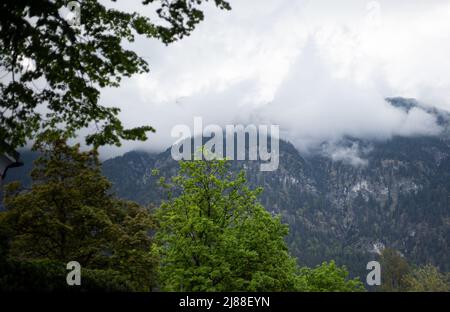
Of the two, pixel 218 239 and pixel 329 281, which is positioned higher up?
pixel 218 239

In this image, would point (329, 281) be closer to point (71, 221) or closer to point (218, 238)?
point (218, 238)

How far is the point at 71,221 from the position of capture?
2644 centimetres

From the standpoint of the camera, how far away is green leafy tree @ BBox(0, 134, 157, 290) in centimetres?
2564

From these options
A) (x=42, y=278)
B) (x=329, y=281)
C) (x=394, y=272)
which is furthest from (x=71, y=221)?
(x=394, y=272)

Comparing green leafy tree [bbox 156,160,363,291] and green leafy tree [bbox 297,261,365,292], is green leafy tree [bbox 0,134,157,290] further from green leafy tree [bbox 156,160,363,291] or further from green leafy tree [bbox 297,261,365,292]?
green leafy tree [bbox 297,261,365,292]

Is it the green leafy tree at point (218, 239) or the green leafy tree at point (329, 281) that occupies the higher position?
the green leafy tree at point (218, 239)

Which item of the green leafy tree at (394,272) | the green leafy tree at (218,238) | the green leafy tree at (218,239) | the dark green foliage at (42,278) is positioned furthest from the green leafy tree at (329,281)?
the green leafy tree at (394,272)

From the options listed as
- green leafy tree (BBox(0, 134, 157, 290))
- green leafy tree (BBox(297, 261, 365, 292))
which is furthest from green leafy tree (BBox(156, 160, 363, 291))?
green leafy tree (BBox(297, 261, 365, 292))

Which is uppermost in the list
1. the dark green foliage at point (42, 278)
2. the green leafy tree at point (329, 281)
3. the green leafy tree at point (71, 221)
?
the green leafy tree at point (71, 221)

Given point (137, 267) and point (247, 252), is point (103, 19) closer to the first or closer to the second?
point (247, 252)

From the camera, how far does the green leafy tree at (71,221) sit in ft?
84.1

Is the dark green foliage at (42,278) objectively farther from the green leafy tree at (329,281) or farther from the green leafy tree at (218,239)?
the green leafy tree at (329,281)

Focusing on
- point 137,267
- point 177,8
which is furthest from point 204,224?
point 177,8
